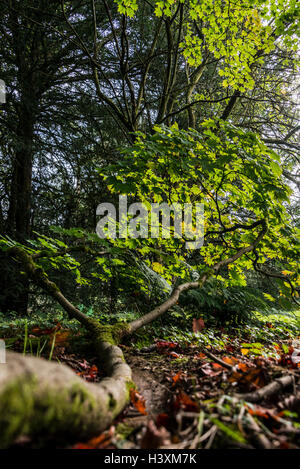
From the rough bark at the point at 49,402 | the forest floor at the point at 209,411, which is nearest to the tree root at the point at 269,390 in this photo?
the forest floor at the point at 209,411

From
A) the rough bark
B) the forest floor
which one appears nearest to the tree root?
the forest floor

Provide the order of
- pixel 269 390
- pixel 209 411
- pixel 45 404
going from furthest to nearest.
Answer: pixel 269 390 < pixel 209 411 < pixel 45 404

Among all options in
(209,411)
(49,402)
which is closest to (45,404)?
(49,402)

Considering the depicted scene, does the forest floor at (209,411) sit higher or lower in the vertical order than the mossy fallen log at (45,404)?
lower

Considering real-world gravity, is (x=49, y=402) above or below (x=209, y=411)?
above

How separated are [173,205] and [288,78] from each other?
664 centimetres

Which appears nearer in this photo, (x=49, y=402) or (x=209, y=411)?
(x=49, y=402)

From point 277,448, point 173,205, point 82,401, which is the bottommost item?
point 277,448

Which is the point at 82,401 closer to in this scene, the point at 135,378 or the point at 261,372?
the point at 261,372

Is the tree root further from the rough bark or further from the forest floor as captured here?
the rough bark

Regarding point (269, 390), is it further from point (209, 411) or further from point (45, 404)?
point (45, 404)

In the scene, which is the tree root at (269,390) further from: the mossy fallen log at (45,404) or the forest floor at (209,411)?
the mossy fallen log at (45,404)

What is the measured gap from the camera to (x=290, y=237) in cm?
311

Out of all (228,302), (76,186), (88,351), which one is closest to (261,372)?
(88,351)
